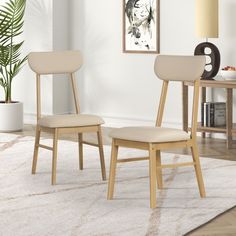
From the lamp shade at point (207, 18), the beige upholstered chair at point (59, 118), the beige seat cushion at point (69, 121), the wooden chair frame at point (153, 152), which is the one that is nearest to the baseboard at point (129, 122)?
the lamp shade at point (207, 18)

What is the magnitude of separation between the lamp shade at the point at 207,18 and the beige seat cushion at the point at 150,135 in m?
2.23

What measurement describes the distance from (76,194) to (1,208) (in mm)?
574

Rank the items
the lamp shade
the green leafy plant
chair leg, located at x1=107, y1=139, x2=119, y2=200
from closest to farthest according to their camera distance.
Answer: chair leg, located at x1=107, y1=139, x2=119, y2=200
the lamp shade
the green leafy plant

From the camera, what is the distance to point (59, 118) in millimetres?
4879

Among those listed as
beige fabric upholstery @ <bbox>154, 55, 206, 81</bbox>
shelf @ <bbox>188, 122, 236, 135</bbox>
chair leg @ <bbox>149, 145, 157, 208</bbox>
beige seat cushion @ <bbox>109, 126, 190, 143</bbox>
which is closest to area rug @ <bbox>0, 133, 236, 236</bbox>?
chair leg @ <bbox>149, 145, 157, 208</bbox>

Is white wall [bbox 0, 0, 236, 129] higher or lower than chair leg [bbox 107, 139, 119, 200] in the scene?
higher

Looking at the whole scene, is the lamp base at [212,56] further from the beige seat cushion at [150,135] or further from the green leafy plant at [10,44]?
the beige seat cushion at [150,135]

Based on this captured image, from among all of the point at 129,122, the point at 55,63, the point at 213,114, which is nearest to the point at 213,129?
the point at 213,114

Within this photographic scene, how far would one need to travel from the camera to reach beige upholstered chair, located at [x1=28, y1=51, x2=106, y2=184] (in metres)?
4.85

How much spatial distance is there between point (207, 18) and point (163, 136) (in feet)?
8.00

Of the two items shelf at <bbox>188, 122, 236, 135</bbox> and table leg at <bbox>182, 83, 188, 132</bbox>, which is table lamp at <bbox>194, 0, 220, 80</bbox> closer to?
table leg at <bbox>182, 83, 188, 132</bbox>

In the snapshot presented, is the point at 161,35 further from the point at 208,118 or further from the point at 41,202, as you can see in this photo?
the point at 41,202

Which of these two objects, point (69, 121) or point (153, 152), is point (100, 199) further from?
point (69, 121)

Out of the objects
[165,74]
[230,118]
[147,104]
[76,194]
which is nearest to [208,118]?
[230,118]
